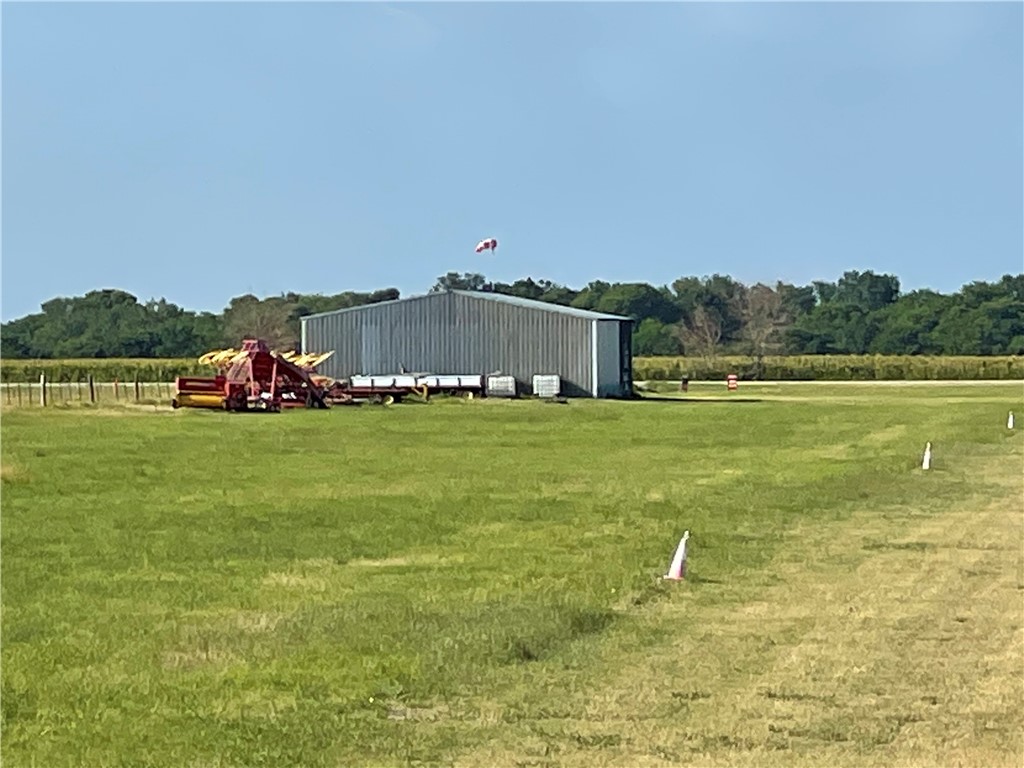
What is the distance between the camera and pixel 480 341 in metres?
65.9

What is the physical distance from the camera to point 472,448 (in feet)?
108

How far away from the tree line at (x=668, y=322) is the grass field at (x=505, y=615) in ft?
272

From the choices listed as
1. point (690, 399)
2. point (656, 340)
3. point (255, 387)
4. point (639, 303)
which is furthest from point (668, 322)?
point (255, 387)

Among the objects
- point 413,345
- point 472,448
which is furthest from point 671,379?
point 472,448

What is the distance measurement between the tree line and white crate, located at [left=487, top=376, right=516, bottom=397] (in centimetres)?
4304

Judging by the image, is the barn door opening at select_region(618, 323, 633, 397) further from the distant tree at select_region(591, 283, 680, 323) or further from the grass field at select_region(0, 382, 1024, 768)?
the distant tree at select_region(591, 283, 680, 323)

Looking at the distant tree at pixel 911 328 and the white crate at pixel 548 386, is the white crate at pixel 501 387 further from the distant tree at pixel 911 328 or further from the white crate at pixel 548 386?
the distant tree at pixel 911 328

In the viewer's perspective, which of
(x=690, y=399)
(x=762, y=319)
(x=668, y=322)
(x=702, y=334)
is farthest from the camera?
(x=668, y=322)

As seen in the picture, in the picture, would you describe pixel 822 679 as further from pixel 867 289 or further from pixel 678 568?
pixel 867 289

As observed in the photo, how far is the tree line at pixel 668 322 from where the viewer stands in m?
113

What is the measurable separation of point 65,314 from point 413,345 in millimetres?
62867

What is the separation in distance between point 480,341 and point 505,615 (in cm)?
5391

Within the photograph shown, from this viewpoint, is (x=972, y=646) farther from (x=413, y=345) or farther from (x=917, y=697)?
(x=413, y=345)

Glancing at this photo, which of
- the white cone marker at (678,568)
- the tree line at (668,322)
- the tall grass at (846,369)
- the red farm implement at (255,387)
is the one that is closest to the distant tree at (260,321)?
the tree line at (668,322)
